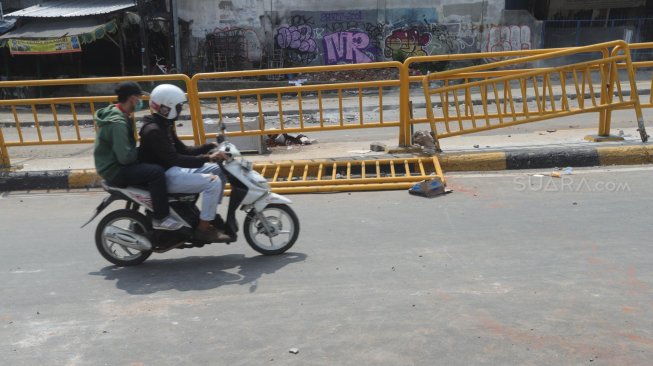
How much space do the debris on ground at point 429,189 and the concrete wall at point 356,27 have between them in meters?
17.7

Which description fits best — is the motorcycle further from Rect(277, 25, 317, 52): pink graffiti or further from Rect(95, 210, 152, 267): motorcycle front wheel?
Rect(277, 25, 317, 52): pink graffiti

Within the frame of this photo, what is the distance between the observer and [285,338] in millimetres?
3779

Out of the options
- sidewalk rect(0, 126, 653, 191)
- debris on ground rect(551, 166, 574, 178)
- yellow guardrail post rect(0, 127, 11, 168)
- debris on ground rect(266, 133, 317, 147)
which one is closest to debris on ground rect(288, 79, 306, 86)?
debris on ground rect(266, 133, 317, 147)

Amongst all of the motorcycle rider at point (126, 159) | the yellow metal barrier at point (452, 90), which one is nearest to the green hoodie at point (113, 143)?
the motorcycle rider at point (126, 159)

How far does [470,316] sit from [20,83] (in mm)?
6966

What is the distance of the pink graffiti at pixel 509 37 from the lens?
77.8 feet

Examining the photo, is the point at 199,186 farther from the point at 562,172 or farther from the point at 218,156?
the point at 562,172

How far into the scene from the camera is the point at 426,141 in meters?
8.84

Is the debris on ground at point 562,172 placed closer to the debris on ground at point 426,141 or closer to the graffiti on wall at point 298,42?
the debris on ground at point 426,141

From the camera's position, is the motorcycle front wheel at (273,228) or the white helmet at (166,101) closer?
the white helmet at (166,101)

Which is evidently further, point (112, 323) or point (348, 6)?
point (348, 6)

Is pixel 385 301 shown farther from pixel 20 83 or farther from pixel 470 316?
pixel 20 83

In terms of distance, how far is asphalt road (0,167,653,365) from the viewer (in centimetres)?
361

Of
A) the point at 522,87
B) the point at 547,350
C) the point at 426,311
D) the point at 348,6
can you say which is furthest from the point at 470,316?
the point at 348,6
